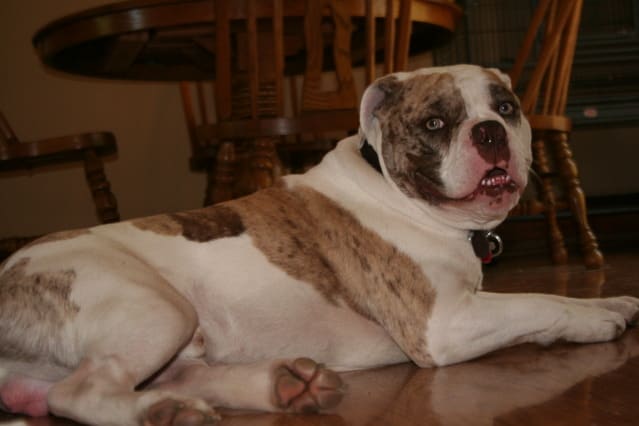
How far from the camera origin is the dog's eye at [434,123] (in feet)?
6.43

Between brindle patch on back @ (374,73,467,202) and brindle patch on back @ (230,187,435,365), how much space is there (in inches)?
6.2

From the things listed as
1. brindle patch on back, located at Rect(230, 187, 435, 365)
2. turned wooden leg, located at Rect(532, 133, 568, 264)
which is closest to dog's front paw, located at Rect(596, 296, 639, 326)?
brindle patch on back, located at Rect(230, 187, 435, 365)

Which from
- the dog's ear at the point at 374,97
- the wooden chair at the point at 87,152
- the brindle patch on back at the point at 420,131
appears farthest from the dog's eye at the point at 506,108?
the wooden chair at the point at 87,152

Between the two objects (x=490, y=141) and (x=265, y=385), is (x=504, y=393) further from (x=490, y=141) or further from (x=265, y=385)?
(x=490, y=141)

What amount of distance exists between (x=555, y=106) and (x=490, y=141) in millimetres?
1857

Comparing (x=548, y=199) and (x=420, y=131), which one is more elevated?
(x=420, y=131)

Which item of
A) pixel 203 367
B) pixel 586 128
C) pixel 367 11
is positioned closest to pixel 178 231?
pixel 203 367

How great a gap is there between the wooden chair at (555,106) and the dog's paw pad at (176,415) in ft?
7.25

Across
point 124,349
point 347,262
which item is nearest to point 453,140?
point 347,262

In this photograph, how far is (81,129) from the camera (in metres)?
5.47

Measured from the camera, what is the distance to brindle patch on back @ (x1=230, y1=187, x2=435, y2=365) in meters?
1.86

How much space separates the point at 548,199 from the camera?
3939 millimetres

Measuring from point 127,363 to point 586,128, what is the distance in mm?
3975

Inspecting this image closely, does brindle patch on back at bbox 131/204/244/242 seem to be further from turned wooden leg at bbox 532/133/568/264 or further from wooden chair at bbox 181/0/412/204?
turned wooden leg at bbox 532/133/568/264
